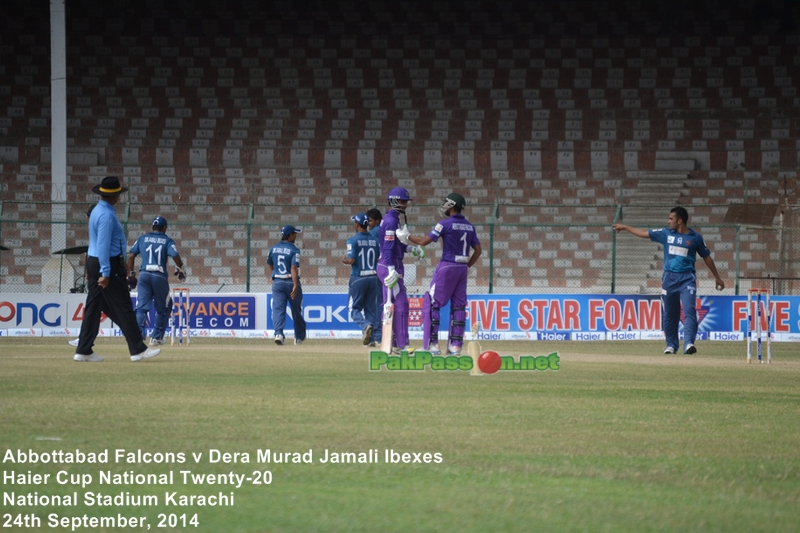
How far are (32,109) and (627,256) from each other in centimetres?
1719

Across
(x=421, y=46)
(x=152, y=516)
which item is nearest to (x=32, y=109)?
(x=421, y=46)

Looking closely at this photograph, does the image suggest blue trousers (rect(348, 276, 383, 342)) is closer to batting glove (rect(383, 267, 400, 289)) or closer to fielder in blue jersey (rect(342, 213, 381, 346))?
fielder in blue jersey (rect(342, 213, 381, 346))

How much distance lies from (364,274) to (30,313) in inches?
283

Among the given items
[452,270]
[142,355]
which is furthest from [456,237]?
[142,355]

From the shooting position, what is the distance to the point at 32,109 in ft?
110

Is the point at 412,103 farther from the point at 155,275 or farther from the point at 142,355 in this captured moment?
the point at 142,355

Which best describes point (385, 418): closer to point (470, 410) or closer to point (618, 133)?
point (470, 410)

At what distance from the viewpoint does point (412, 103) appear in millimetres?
34250

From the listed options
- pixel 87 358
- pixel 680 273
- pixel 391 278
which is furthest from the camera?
pixel 680 273

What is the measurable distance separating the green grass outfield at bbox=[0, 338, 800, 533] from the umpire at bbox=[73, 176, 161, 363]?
1.65 ft

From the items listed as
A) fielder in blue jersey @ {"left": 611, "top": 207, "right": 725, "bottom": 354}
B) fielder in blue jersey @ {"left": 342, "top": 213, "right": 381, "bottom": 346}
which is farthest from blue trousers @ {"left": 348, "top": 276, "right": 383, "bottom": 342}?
fielder in blue jersey @ {"left": 611, "top": 207, "right": 725, "bottom": 354}

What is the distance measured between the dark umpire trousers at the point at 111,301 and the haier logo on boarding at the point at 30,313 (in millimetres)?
9796

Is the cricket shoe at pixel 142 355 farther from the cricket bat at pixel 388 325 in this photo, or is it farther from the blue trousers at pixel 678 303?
the blue trousers at pixel 678 303

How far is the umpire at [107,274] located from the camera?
12.7 m
